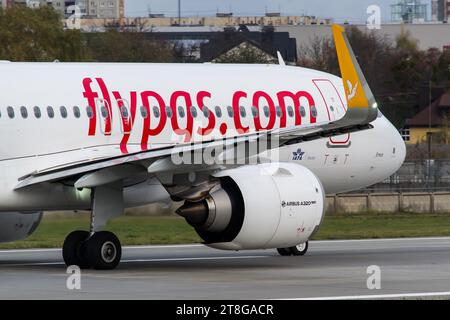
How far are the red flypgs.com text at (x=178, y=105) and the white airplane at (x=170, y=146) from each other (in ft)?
0.07

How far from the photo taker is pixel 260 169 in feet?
85.4

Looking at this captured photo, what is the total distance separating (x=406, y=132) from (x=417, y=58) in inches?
279

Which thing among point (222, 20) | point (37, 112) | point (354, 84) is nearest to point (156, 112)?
point (37, 112)

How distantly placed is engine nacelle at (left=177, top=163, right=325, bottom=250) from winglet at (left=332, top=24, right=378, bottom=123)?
91.7 inches

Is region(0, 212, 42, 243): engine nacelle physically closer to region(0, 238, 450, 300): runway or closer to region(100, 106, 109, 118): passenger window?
region(0, 238, 450, 300): runway

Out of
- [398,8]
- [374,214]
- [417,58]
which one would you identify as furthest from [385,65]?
[398,8]

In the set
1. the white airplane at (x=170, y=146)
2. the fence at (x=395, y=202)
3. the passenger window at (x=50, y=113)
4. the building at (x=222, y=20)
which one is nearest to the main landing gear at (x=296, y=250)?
the white airplane at (x=170, y=146)

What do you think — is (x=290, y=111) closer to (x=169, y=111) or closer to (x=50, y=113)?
(x=169, y=111)

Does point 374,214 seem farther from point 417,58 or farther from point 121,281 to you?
point 417,58

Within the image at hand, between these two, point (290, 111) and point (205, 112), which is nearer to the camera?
point (205, 112)

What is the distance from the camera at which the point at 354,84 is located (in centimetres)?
2406

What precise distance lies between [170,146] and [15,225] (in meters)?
5.19
